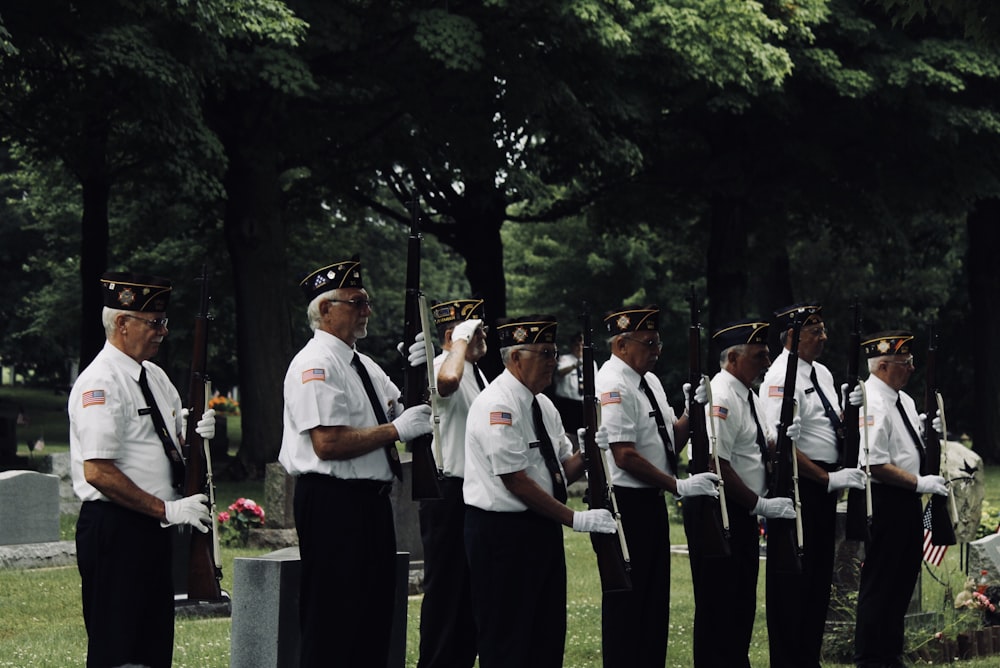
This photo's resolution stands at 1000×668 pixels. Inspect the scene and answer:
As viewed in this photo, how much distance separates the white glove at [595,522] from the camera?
26.2 feet

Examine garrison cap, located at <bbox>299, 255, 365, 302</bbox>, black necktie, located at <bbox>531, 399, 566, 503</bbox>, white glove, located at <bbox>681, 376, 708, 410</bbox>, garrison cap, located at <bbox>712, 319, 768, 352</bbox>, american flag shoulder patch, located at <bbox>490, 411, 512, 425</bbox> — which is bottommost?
black necktie, located at <bbox>531, 399, 566, 503</bbox>

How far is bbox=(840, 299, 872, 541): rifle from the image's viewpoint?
34.9 ft

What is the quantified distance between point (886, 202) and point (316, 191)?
1086cm

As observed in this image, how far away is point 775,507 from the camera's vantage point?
977 centimetres

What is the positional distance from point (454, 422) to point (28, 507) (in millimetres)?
6913

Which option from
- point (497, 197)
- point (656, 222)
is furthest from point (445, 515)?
point (656, 222)

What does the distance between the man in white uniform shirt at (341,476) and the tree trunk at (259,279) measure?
56.1 feet

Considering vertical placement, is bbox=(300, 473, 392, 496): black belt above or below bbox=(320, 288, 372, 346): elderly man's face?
below

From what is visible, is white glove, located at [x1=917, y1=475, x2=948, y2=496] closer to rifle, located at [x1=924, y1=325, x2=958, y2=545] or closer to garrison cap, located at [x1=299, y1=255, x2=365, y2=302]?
rifle, located at [x1=924, y1=325, x2=958, y2=545]

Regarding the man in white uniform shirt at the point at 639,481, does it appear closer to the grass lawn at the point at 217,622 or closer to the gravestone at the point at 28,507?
the grass lawn at the point at 217,622

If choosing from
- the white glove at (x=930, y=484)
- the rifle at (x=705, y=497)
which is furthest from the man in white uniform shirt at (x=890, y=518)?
the rifle at (x=705, y=497)

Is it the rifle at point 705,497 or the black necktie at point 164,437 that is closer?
the black necktie at point 164,437

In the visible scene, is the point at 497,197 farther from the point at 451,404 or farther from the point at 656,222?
the point at 451,404

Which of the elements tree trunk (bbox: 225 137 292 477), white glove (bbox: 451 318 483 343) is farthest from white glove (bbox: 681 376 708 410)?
tree trunk (bbox: 225 137 292 477)
